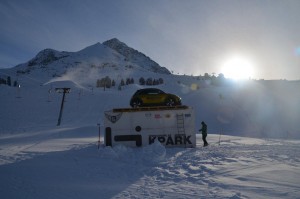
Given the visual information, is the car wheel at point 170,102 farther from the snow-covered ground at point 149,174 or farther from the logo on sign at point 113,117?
the snow-covered ground at point 149,174

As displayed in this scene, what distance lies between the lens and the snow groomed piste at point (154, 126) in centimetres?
1538

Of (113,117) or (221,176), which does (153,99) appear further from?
(221,176)

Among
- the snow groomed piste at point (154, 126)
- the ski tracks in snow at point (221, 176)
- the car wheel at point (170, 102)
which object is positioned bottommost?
the ski tracks in snow at point (221, 176)

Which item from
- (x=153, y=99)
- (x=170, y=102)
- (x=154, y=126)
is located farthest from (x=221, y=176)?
(x=153, y=99)

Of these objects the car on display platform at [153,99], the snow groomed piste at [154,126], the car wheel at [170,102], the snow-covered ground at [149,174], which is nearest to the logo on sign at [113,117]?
the snow groomed piste at [154,126]

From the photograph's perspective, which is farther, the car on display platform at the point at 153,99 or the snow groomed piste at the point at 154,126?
the car on display platform at the point at 153,99

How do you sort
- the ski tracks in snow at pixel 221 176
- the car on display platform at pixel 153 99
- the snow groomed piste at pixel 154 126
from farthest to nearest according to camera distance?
the car on display platform at pixel 153 99 < the snow groomed piste at pixel 154 126 < the ski tracks in snow at pixel 221 176

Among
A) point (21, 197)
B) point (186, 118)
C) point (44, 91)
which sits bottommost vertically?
point (21, 197)

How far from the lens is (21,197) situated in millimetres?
7195

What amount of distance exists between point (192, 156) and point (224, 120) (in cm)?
2365

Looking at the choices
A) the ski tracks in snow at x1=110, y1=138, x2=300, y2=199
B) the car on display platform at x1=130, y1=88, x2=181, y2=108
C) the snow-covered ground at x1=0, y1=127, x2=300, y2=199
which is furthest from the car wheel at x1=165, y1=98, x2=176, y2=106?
the ski tracks in snow at x1=110, y1=138, x2=300, y2=199

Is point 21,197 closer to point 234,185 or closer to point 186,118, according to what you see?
point 234,185

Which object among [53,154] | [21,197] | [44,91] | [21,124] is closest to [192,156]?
[53,154]

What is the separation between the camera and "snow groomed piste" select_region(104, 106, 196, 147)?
1538 cm
